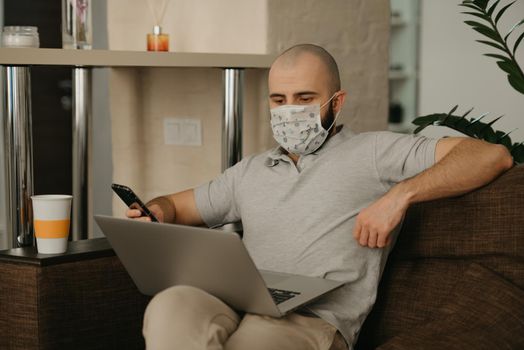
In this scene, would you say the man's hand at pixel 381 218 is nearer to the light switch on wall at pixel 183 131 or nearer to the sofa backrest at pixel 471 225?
the sofa backrest at pixel 471 225

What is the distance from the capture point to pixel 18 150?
7.86 feet

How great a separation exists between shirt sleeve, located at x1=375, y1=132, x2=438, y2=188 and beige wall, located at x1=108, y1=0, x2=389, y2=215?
3.05 ft

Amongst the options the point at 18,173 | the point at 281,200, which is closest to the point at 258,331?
the point at 281,200

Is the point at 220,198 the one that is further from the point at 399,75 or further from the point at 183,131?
the point at 399,75

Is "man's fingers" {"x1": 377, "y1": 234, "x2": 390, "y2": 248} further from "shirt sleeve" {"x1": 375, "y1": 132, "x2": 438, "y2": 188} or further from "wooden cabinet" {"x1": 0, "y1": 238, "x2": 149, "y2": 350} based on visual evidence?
"wooden cabinet" {"x1": 0, "y1": 238, "x2": 149, "y2": 350}

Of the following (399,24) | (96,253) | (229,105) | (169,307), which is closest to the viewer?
(169,307)

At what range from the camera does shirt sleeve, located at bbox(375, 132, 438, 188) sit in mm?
1896

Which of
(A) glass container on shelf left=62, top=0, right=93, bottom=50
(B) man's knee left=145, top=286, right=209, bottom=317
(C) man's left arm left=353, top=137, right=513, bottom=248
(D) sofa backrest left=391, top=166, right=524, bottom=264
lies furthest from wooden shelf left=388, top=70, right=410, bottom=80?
(B) man's knee left=145, top=286, right=209, bottom=317

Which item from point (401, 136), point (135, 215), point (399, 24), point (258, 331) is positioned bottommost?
point (258, 331)

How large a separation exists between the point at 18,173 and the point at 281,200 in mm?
846

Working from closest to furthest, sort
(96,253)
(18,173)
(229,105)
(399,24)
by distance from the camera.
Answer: (96,253)
(18,173)
(229,105)
(399,24)

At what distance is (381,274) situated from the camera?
198 cm

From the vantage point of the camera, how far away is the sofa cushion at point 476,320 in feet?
5.20

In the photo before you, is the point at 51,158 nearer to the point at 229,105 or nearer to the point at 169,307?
the point at 229,105
